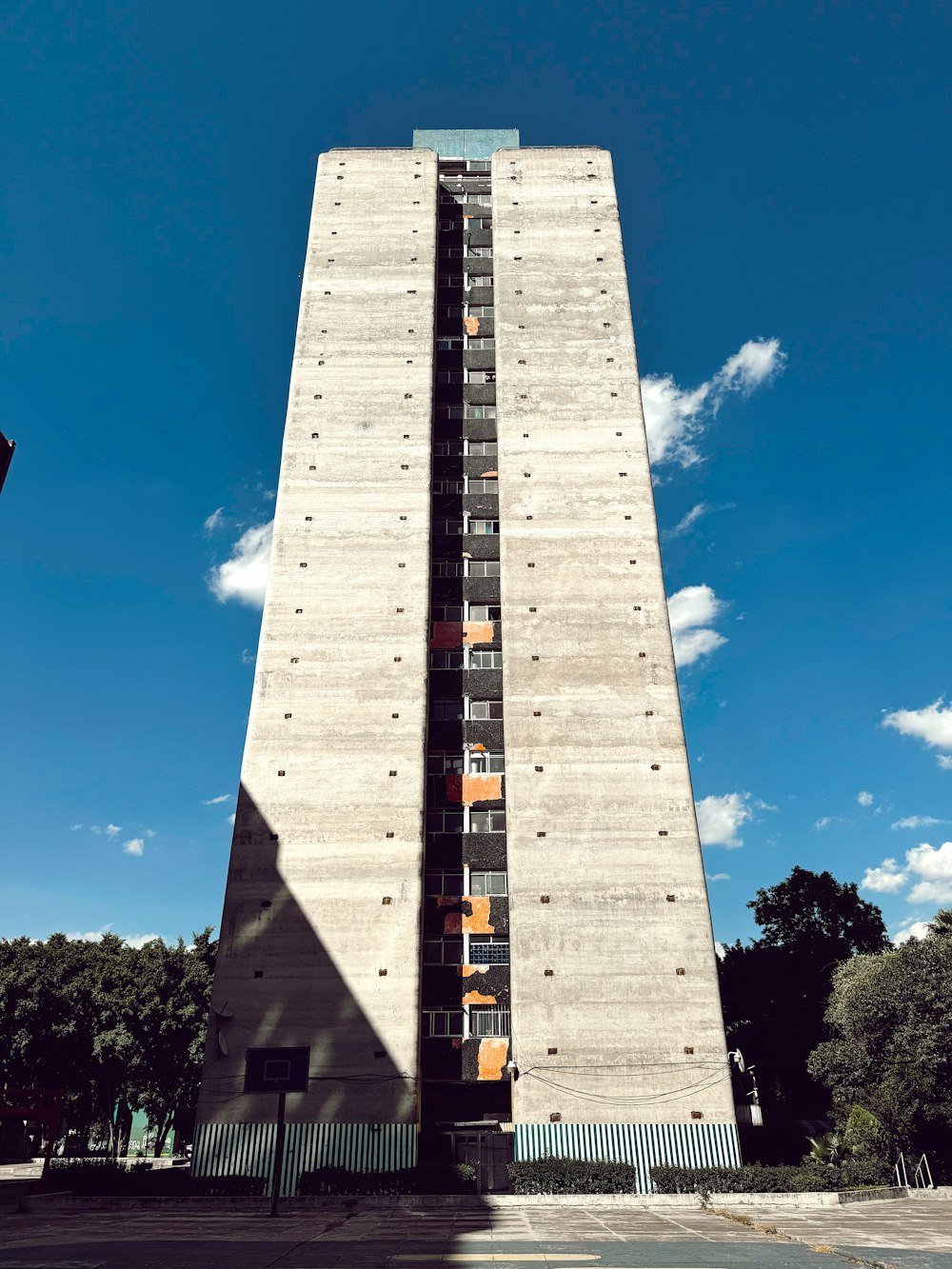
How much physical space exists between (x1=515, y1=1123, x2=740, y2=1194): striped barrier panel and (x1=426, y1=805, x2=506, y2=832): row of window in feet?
38.1

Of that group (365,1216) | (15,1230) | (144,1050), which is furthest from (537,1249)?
(144,1050)

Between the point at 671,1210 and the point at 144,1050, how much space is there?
2688 centimetres

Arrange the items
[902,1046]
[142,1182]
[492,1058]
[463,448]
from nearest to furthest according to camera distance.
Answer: [142,1182] < [492,1058] < [902,1046] < [463,448]

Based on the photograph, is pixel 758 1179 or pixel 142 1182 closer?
pixel 758 1179

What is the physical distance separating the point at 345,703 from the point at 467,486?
1419 centimetres

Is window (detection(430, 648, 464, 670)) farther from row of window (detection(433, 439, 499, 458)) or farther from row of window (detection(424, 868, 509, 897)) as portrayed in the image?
row of window (detection(433, 439, 499, 458))

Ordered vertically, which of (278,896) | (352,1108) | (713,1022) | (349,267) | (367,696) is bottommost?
(352,1108)

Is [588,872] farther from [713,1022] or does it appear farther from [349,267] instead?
[349,267]

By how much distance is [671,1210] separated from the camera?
2631cm

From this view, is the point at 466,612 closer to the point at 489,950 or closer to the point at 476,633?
the point at 476,633

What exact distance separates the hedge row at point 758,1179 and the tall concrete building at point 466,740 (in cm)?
137

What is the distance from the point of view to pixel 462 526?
45.1m

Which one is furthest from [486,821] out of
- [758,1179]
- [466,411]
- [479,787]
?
[466,411]

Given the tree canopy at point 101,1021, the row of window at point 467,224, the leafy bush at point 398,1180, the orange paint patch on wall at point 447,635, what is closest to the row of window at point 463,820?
the orange paint patch on wall at point 447,635
